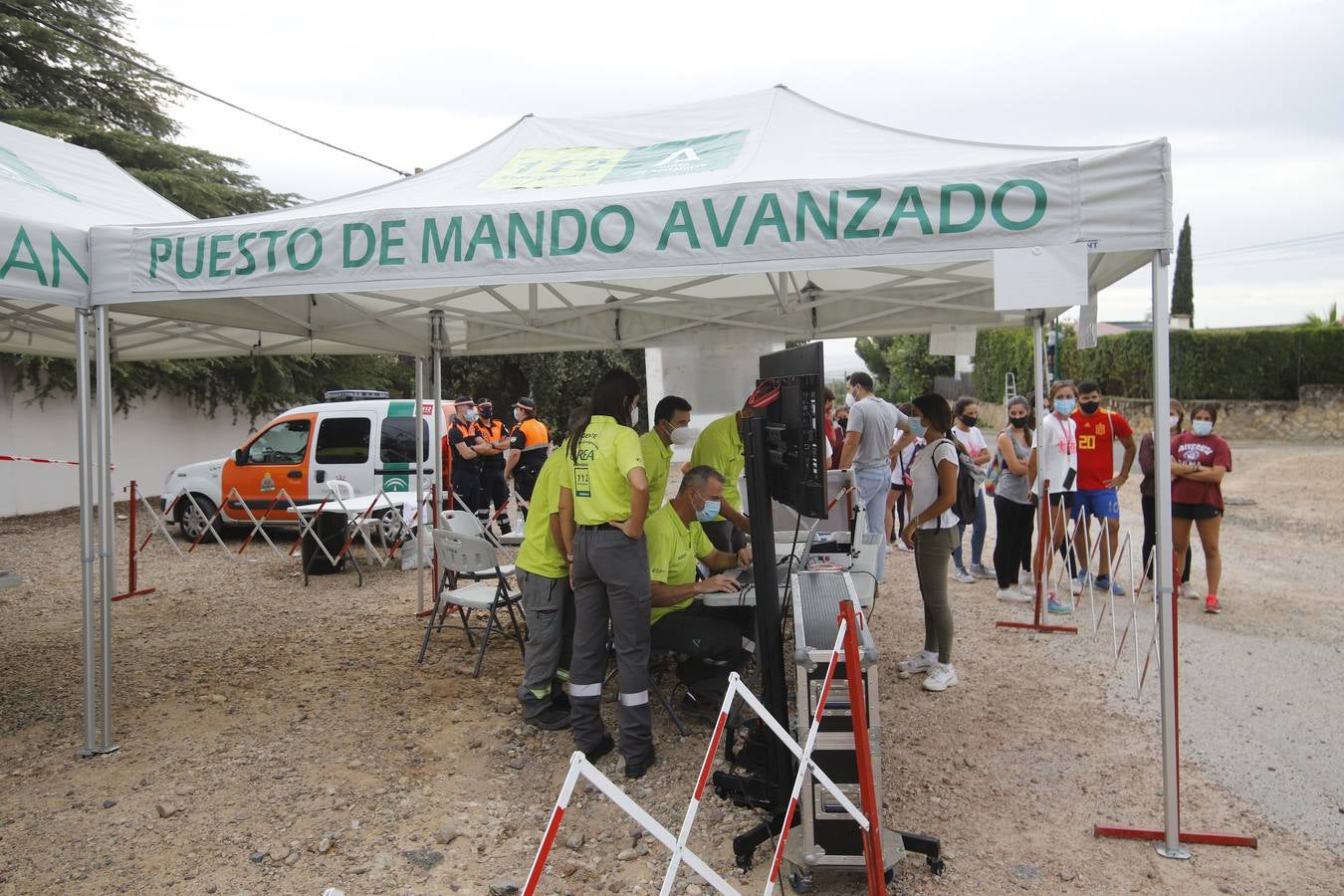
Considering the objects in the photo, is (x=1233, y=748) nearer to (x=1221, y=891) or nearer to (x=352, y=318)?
(x=1221, y=891)

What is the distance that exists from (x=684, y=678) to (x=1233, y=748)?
2709mm

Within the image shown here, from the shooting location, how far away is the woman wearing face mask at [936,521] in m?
4.96

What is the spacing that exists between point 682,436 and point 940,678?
6.73ft

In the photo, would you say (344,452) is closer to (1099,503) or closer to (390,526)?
(390,526)

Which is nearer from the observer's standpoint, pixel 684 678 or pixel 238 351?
pixel 684 678

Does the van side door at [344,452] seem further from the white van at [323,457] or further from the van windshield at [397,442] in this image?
the van windshield at [397,442]

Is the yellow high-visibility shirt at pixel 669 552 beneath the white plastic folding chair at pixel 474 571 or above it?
above

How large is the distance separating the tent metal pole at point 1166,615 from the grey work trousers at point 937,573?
154cm

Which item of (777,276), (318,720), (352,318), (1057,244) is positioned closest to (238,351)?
(352,318)

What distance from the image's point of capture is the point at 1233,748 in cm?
443

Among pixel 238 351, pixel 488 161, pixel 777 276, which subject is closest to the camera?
pixel 488 161

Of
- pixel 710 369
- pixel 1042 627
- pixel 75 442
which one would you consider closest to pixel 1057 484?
pixel 1042 627

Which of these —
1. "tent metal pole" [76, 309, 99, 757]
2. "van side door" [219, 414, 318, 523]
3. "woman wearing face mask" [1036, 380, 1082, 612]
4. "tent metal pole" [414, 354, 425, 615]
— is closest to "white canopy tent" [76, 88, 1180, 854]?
"tent metal pole" [76, 309, 99, 757]

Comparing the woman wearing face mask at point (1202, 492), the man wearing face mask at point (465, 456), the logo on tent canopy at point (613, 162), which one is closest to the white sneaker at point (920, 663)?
the woman wearing face mask at point (1202, 492)
